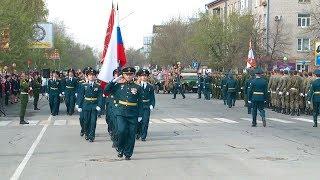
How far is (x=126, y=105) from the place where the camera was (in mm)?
14242

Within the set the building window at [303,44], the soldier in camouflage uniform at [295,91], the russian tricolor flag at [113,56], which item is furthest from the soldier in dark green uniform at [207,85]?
the building window at [303,44]

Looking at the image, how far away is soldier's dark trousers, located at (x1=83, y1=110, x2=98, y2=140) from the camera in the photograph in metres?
17.8

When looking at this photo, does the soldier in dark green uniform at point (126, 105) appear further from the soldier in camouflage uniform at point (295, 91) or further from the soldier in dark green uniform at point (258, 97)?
the soldier in camouflage uniform at point (295, 91)

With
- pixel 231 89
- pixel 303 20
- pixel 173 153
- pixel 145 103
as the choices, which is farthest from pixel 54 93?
pixel 303 20

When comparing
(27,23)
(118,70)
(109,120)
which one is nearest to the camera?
(118,70)

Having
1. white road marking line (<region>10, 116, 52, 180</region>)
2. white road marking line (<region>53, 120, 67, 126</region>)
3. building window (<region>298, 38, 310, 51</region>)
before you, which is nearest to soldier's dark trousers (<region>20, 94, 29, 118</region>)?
white road marking line (<region>53, 120, 67, 126</region>)

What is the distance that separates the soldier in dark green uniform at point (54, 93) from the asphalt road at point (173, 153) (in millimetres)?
5486

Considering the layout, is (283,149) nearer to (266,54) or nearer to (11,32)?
(11,32)

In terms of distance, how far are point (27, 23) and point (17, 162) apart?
29583 mm

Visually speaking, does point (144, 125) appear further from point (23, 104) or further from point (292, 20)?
point (292, 20)

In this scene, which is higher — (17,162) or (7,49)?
(7,49)

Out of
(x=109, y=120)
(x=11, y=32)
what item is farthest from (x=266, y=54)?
(x=109, y=120)

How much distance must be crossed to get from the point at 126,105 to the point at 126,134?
588 millimetres

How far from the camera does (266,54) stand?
6009 cm
